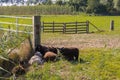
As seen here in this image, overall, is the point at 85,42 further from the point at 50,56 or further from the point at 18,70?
the point at 18,70

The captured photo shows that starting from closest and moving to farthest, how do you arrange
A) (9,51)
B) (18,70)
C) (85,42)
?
(18,70) < (9,51) < (85,42)

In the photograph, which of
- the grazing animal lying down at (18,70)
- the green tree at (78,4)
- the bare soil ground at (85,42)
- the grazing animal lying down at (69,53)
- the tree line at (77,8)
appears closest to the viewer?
the grazing animal lying down at (18,70)

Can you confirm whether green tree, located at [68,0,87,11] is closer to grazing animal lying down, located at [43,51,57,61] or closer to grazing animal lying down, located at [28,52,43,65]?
grazing animal lying down, located at [43,51,57,61]

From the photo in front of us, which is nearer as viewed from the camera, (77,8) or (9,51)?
(9,51)

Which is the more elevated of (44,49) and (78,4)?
(44,49)

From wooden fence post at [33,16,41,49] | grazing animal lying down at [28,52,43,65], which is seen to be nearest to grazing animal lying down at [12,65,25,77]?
grazing animal lying down at [28,52,43,65]

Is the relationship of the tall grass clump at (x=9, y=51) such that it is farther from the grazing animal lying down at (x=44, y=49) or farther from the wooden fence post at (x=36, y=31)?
the grazing animal lying down at (x=44, y=49)

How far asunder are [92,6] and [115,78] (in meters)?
87.4

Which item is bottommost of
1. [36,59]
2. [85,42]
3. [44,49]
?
[85,42]

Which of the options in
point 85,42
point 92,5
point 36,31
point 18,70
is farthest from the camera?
point 92,5

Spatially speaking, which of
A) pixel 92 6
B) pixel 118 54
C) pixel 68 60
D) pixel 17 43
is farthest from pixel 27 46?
pixel 92 6

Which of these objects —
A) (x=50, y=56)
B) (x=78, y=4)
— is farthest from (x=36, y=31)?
(x=78, y=4)

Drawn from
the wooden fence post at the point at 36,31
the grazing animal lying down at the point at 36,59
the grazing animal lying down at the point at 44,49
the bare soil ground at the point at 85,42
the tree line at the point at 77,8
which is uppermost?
the wooden fence post at the point at 36,31

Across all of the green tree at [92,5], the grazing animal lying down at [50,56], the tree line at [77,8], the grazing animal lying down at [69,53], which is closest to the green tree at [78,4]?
the tree line at [77,8]
